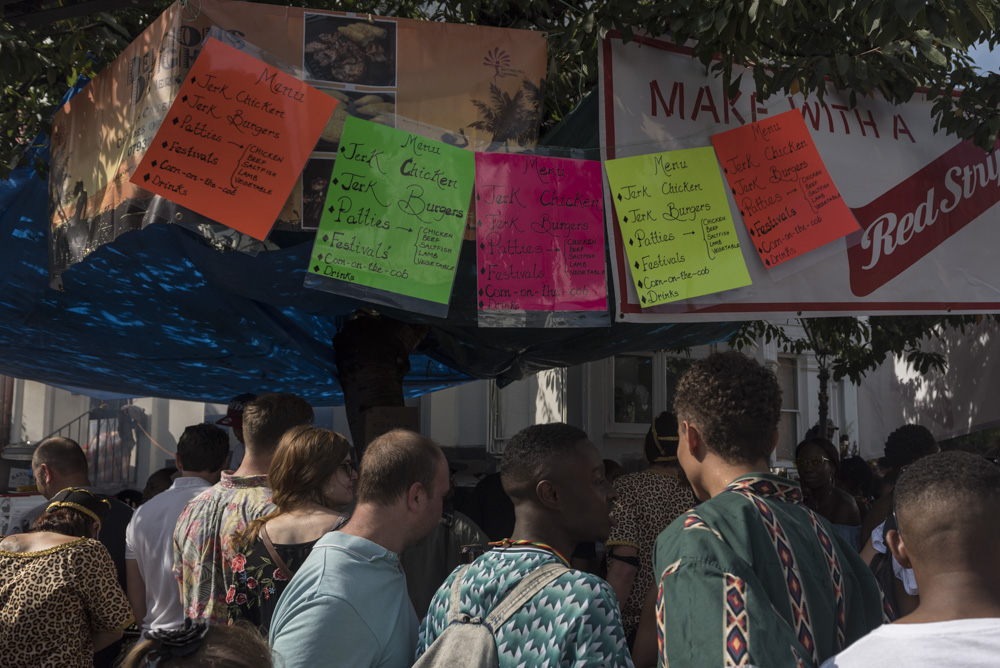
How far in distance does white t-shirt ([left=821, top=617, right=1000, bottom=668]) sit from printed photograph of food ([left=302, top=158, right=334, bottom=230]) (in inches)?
97.4

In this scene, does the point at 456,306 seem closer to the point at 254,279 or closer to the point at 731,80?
the point at 254,279

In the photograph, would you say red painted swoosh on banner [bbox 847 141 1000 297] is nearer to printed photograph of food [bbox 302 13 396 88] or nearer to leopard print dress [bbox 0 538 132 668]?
printed photograph of food [bbox 302 13 396 88]

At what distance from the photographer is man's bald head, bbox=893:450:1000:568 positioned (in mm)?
1825

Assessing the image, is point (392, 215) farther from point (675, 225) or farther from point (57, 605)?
point (57, 605)

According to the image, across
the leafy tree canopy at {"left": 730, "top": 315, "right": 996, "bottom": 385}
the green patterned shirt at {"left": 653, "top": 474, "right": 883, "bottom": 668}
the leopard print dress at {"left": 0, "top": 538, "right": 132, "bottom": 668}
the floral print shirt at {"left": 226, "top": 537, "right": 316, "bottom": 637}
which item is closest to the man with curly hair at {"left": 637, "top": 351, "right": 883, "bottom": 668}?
the green patterned shirt at {"left": 653, "top": 474, "right": 883, "bottom": 668}

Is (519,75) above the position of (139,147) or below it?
above

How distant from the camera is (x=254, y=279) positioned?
3949mm

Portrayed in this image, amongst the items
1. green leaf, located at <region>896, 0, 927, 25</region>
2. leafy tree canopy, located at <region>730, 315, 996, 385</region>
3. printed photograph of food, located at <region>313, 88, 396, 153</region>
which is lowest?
leafy tree canopy, located at <region>730, 315, 996, 385</region>

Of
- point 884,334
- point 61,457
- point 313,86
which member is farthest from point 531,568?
point 884,334

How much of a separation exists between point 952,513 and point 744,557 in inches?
17.8

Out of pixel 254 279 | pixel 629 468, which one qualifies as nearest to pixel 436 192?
pixel 254 279

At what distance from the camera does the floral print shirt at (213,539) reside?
303 cm

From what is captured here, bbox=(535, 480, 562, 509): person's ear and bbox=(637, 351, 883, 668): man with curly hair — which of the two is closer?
bbox=(637, 351, 883, 668): man with curly hair

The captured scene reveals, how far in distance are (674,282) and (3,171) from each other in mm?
3103
